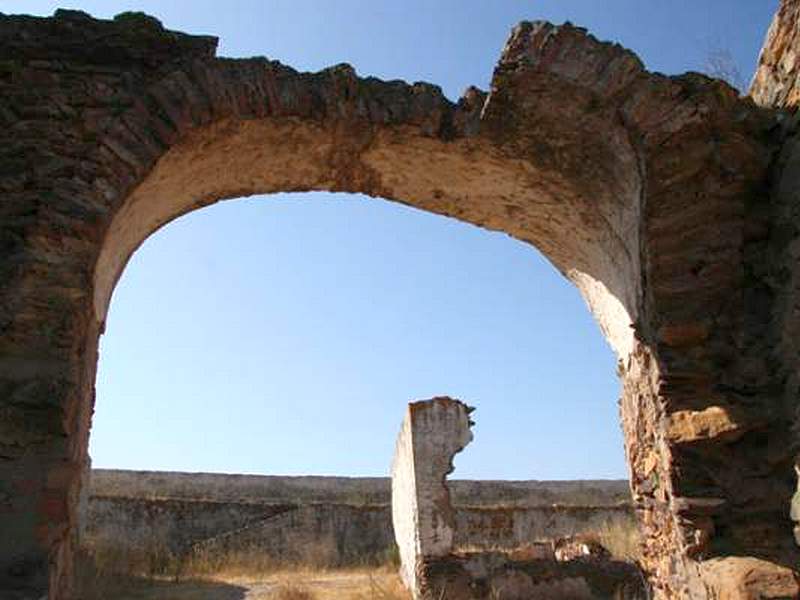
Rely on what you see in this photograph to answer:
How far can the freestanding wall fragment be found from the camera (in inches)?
371

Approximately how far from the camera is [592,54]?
13.9 ft

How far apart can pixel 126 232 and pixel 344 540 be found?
39.6 feet

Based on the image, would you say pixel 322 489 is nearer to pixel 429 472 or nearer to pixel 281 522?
pixel 281 522

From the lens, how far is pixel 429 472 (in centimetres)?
973

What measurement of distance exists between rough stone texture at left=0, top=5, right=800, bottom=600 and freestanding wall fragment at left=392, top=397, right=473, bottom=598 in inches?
194


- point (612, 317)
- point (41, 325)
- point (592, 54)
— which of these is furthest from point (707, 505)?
point (41, 325)

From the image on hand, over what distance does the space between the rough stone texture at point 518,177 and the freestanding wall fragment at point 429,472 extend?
4.93m

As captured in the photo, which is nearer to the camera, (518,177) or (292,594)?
(518,177)

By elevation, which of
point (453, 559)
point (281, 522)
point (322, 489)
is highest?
point (322, 489)

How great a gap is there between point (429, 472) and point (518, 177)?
5690 mm

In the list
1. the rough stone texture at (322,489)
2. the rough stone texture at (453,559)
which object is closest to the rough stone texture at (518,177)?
the rough stone texture at (453,559)

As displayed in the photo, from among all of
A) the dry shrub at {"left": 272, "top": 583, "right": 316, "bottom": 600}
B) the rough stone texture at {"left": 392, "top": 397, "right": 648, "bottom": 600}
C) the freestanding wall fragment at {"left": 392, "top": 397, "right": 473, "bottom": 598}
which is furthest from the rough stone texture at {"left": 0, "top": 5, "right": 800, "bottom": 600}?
the dry shrub at {"left": 272, "top": 583, "right": 316, "bottom": 600}

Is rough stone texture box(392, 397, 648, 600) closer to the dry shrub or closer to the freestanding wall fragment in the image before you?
the freestanding wall fragment

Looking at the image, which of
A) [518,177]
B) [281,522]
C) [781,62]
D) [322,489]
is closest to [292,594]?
[281,522]
